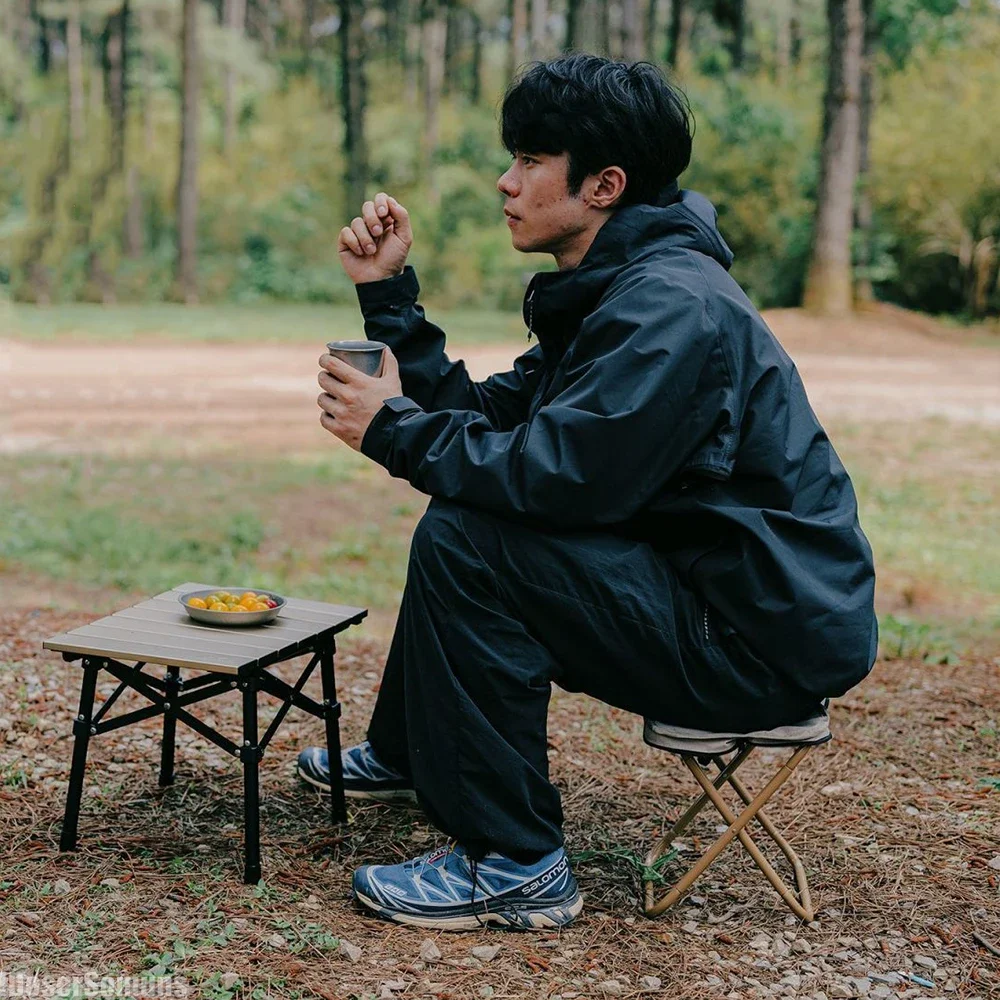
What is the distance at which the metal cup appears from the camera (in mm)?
2846

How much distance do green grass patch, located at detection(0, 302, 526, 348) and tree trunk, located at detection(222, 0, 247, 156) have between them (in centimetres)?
1511

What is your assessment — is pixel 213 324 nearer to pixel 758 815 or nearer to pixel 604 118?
pixel 604 118

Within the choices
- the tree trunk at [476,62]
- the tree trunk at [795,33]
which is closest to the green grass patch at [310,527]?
the tree trunk at [795,33]

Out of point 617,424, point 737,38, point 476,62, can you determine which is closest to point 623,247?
point 617,424

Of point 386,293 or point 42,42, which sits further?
point 42,42

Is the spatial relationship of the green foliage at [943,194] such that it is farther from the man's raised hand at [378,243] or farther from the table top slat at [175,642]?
the table top slat at [175,642]

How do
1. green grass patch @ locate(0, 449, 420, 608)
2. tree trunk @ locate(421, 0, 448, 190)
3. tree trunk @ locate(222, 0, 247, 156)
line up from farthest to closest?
tree trunk @ locate(222, 0, 247, 156)
tree trunk @ locate(421, 0, 448, 190)
green grass patch @ locate(0, 449, 420, 608)

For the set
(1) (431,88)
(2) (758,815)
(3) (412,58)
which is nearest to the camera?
(2) (758,815)

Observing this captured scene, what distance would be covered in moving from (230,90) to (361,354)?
129 feet

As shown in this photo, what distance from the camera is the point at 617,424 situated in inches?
99.7

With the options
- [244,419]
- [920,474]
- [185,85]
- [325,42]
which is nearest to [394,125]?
[325,42]

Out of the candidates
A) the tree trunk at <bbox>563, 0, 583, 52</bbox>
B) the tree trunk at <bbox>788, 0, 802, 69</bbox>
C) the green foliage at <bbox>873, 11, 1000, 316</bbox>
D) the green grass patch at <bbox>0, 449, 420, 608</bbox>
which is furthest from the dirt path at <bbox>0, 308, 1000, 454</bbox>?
the tree trunk at <bbox>788, 0, 802, 69</bbox>

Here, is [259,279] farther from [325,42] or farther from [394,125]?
[325,42]

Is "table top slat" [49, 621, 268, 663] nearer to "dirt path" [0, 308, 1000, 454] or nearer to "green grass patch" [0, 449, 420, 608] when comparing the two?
"green grass patch" [0, 449, 420, 608]
